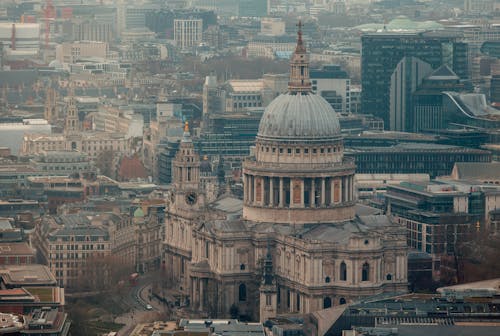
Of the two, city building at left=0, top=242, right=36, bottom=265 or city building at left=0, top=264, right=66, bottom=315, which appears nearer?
city building at left=0, top=264, right=66, bottom=315

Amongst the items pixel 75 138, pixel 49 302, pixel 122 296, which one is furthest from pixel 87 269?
pixel 75 138

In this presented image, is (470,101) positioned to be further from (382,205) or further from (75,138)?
(382,205)

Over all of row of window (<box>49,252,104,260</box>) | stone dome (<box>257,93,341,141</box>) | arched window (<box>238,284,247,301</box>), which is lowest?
arched window (<box>238,284,247,301</box>)

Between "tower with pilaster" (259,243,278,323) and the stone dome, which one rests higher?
the stone dome

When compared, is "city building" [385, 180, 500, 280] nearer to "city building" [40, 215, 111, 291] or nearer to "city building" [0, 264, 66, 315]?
"city building" [40, 215, 111, 291]

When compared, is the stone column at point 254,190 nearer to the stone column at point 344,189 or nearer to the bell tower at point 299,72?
the stone column at point 344,189

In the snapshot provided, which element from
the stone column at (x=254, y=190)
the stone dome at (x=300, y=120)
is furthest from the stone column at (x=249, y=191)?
the stone dome at (x=300, y=120)

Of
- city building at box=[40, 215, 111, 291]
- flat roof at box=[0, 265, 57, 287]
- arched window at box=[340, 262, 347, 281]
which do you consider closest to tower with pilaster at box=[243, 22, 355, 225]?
arched window at box=[340, 262, 347, 281]
